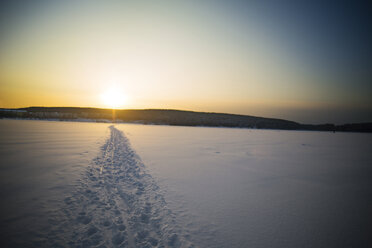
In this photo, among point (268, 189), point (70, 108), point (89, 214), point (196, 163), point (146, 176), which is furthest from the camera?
point (70, 108)

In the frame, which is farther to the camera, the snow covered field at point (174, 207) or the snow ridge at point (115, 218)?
the snow covered field at point (174, 207)

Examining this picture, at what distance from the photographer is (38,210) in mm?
3818

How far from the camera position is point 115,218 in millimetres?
3615

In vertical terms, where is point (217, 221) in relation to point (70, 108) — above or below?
below

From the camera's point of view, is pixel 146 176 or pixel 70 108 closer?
pixel 146 176

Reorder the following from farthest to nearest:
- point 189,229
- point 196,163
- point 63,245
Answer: point 196,163 < point 189,229 < point 63,245

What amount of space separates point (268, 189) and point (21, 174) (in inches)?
349

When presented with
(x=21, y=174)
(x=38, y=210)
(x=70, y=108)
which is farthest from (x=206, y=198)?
(x=70, y=108)

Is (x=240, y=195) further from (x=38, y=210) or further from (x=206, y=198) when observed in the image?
(x=38, y=210)

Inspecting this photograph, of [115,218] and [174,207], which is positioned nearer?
[115,218]

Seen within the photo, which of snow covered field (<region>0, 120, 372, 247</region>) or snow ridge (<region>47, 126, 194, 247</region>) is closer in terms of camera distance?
snow ridge (<region>47, 126, 194, 247</region>)

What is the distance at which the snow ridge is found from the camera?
2.96 meters

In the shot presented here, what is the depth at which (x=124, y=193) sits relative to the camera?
4.91 meters

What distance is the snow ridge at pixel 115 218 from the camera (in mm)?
2963
